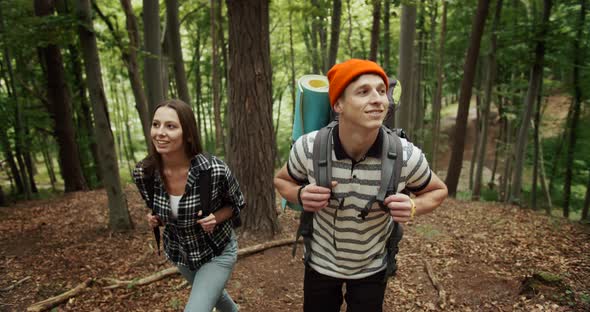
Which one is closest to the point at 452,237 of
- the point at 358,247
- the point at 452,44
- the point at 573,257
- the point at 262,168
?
the point at 573,257

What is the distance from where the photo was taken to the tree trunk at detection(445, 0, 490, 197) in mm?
8684

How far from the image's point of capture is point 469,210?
823 centimetres

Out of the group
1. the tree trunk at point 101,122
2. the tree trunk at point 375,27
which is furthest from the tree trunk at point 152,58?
the tree trunk at point 375,27

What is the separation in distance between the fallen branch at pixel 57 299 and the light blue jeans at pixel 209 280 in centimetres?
236

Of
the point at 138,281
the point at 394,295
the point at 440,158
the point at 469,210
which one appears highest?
the point at 138,281

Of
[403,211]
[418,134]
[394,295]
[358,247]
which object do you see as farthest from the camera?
[418,134]

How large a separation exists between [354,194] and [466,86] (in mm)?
8888

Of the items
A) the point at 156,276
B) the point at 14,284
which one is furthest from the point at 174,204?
the point at 14,284

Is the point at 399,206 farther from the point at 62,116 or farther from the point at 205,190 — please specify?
the point at 62,116

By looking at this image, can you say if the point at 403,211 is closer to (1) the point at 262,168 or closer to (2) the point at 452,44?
(1) the point at 262,168

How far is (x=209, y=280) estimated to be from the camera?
98.2 inches

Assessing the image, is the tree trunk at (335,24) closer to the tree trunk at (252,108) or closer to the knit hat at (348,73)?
the tree trunk at (252,108)

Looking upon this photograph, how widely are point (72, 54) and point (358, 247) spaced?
13.0m

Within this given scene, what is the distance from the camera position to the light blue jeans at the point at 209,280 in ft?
7.85
